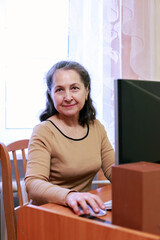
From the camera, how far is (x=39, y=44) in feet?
6.64

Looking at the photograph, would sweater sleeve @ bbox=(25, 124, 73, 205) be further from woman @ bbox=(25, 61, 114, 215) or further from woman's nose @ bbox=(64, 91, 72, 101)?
woman's nose @ bbox=(64, 91, 72, 101)

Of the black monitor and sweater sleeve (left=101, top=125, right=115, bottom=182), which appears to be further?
sweater sleeve (left=101, top=125, right=115, bottom=182)

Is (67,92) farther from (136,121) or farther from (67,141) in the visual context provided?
(136,121)

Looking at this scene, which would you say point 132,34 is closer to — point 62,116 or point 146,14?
point 146,14

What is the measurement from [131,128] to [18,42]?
54.9 inches

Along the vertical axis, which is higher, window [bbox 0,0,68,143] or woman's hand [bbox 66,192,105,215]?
window [bbox 0,0,68,143]

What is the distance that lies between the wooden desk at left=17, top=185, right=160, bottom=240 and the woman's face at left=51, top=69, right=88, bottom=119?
19.7 inches

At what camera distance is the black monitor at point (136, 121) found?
79 centimetres

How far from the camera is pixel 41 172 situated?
3.80ft

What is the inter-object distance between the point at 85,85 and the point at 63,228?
799 millimetres

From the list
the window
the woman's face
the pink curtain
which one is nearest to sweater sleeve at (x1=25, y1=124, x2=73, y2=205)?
the woman's face

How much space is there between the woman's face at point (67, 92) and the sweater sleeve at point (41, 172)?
12 cm

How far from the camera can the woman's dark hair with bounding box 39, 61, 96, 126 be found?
4.57ft

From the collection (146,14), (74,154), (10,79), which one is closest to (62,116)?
(74,154)
